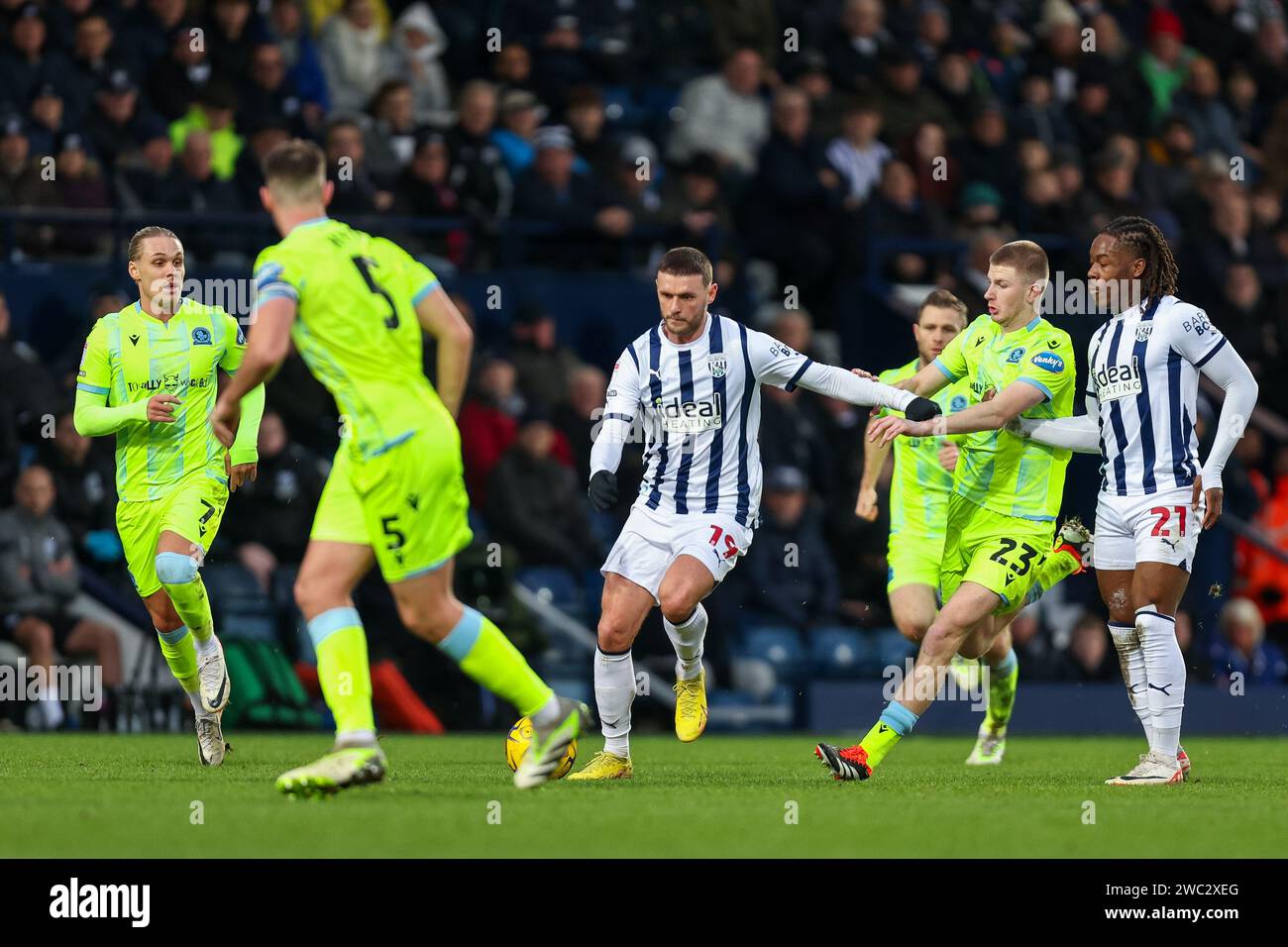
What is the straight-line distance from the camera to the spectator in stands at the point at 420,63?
1761 cm

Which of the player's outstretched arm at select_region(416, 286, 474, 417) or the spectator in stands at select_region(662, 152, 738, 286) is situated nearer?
the player's outstretched arm at select_region(416, 286, 474, 417)

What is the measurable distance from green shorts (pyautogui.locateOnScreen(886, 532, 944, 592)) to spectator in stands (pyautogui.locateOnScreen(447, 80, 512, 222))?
588 cm

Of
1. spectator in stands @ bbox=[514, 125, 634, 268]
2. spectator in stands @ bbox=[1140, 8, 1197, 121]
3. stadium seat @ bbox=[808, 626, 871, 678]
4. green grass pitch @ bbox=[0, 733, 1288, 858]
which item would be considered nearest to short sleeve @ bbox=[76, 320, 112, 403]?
green grass pitch @ bbox=[0, 733, 1288, 858]

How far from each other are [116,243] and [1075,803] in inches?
351

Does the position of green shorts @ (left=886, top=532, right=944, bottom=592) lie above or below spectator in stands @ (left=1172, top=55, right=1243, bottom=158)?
below

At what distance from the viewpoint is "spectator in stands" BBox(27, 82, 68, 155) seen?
49.9 feet

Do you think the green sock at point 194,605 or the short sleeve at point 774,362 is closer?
the short sleeve at point 774,362

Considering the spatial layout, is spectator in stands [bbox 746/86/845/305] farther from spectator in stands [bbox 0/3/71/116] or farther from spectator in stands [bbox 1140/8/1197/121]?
spectator in stands [bbox 0/3/71/116]

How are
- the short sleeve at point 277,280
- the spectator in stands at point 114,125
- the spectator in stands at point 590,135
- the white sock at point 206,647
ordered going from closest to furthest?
the short sleeve at point 277,280, the white sock at point 206,647, the spectator in stands at point 114,125, the spectator in stands at point 590,135

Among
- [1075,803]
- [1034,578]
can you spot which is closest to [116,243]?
[1034,578]

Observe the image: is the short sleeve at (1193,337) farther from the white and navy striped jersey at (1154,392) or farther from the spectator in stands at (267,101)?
the spectator in stands at (267,101)

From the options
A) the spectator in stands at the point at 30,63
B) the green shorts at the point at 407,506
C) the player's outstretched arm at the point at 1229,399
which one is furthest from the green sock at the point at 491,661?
the spectator in stands at the point at 30,63

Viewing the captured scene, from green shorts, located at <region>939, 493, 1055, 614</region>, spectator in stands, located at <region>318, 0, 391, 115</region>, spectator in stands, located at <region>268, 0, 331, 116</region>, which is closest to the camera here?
green shorts, located at <region>939, 493, 1055, 614</region>

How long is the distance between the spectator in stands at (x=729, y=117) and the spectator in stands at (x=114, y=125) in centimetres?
472
